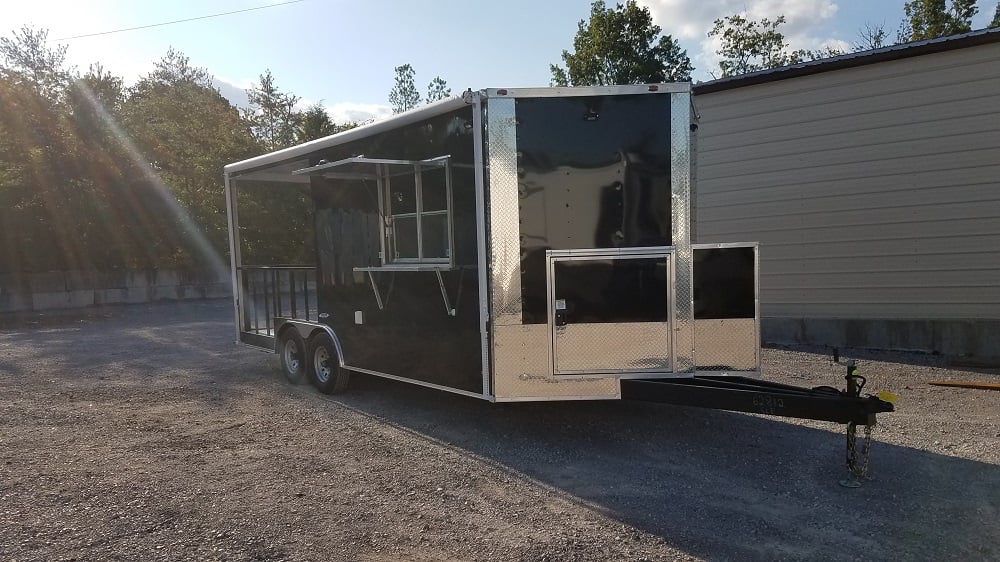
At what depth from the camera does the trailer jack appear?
13.8 feet

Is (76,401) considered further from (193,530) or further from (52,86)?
(52,86)

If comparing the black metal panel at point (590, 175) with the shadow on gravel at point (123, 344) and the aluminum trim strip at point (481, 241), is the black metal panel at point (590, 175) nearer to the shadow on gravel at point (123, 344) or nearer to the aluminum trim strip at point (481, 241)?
the aluminum trim strip at point (481, 241)

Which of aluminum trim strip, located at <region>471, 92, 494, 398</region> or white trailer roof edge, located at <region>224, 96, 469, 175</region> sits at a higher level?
white trailer roof edge, located at <region>224, 96, 469, 175</region>

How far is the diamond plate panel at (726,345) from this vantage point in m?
4.90

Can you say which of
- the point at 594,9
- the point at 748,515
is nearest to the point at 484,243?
the point at 748,515

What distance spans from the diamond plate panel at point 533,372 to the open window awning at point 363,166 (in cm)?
159

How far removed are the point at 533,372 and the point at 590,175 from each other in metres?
1.58

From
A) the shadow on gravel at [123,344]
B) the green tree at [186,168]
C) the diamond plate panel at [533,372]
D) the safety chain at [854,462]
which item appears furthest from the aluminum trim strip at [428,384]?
the green tree at [186,168]

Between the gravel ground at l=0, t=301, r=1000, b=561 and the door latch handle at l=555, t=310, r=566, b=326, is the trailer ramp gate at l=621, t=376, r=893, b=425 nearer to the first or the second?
the gravel ground at l=0, t=301, r=1000, b=561

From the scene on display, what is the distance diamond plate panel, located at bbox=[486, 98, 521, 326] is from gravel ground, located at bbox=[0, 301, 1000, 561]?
1208 millimetres

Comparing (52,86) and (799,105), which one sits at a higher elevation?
(52,86)

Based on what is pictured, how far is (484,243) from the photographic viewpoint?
5039 millimetres

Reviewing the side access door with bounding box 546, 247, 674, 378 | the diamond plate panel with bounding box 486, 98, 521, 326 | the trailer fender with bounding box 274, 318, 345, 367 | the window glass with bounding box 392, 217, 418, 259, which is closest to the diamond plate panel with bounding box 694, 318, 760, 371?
the side access door with bounding box 546, 247, 674, 378

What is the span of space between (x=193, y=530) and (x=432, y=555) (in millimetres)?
1489
